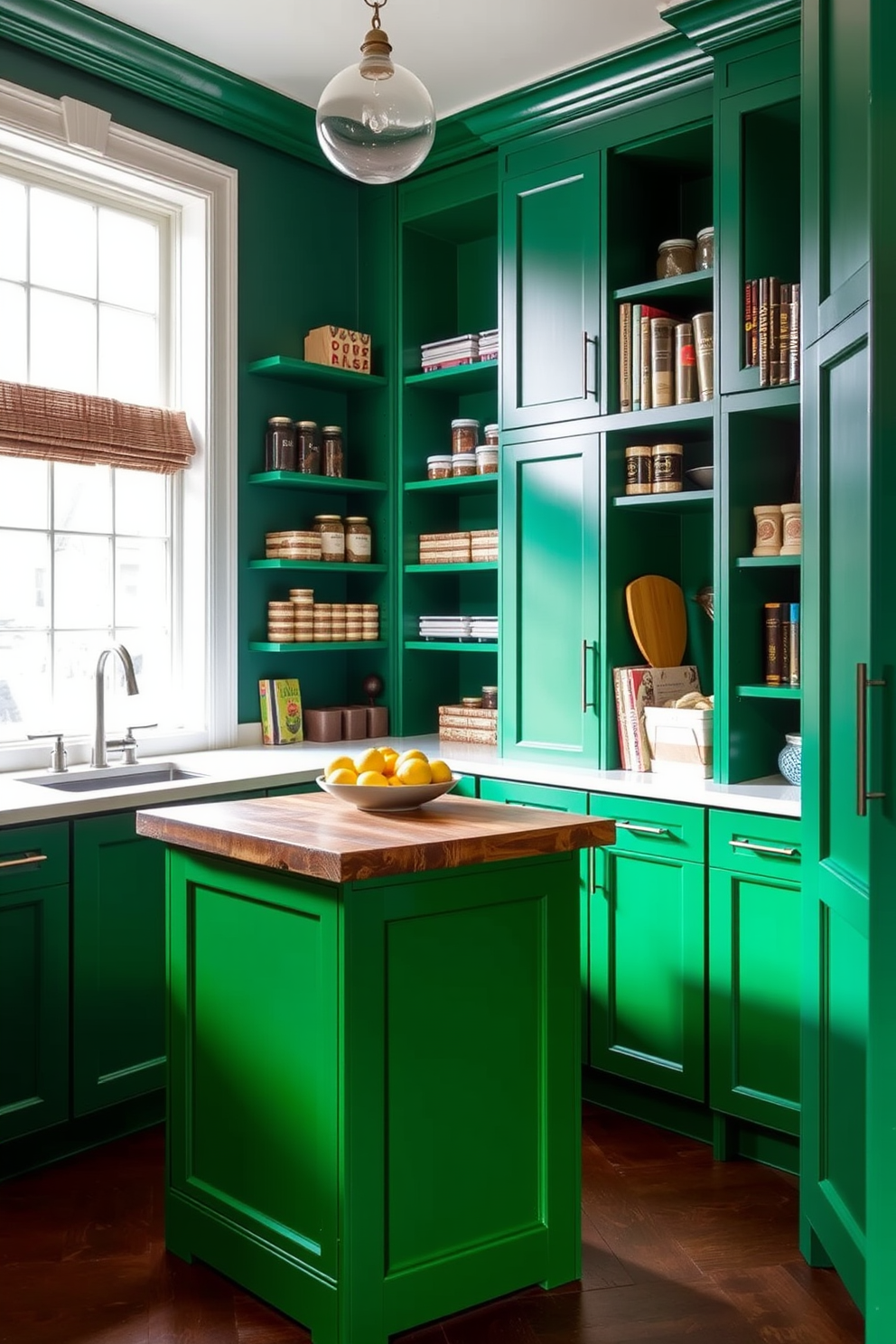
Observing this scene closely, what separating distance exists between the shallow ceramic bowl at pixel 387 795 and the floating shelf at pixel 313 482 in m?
1.82

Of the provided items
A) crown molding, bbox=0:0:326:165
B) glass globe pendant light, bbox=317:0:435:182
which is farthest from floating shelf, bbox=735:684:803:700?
crown molding, bbox=0:0:326:165

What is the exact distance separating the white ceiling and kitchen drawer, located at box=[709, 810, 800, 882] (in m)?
2.25

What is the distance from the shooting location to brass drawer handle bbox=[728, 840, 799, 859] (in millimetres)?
2906

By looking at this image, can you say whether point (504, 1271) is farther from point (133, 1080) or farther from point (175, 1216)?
point (133, 1080)

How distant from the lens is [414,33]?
356 centimetres

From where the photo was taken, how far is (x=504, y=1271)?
2.30m

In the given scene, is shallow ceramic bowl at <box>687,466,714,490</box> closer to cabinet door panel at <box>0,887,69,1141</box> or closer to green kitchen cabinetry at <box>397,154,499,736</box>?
green kitchen cabinetry at <box>397,154,499,736</box>

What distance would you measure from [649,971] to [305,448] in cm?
213

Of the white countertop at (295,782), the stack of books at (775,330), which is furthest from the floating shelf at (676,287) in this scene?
the white countertop at (295,782)

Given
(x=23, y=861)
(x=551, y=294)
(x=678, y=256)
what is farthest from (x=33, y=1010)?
(x=678, y=256)

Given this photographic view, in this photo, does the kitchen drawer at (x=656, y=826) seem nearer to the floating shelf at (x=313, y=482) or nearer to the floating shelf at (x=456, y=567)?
the floating shelf at (x=456, y=567)

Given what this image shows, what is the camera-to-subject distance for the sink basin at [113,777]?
3447mm

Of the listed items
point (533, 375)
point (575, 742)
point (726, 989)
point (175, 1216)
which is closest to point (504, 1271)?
point (175, 1216)

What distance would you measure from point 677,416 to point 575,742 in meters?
1.02
